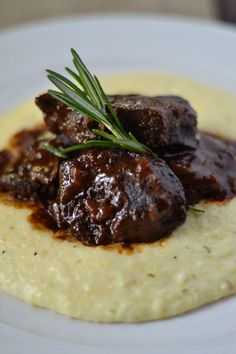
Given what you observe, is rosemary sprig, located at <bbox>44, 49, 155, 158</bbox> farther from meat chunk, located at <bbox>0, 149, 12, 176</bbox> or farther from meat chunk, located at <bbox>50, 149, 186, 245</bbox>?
meat chunk, located at <bbox>0, 149, 12, 176</bbox>

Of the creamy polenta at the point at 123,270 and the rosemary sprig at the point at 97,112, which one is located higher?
the rosemary sprig at the point at 97,112

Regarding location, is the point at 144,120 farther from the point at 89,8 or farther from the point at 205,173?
the point at 89,8

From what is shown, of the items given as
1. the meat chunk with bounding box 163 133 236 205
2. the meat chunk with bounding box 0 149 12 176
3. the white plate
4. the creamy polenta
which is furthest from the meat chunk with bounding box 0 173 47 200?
the white plate

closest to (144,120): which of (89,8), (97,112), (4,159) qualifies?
(97,112)

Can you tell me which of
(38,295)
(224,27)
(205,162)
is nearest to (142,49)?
(224,27)

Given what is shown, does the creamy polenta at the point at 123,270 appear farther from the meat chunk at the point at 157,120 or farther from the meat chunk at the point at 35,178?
the meat chunk at the point at 157,120

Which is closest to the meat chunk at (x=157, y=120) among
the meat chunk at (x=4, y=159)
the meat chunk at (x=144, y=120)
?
the meat chunk at (x=144, y=120)
